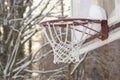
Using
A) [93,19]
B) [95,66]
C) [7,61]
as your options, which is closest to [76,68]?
[95,66]

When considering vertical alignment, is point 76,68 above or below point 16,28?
below

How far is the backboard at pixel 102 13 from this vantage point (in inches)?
71.9

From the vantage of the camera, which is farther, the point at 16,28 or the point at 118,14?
the point at 16,28

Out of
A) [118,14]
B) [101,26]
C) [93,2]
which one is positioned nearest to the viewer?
[118,14]

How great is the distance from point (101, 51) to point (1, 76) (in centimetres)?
140

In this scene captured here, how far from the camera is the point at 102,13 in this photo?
1979mm

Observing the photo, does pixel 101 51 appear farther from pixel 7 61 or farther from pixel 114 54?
pixel 7 61

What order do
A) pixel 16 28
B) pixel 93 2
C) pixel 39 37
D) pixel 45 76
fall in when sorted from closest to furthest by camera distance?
1. pixel 93 2
2. pixel 16 28
3. pixel 45 76
4. pixel 39 37

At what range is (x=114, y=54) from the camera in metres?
4.37

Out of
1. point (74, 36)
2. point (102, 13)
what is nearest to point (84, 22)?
point (102, 13)

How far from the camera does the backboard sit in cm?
183

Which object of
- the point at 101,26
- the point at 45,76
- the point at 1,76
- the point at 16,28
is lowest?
the point at 45,76

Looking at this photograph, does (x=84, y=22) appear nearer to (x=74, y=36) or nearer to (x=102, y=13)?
(x=102, y=13)

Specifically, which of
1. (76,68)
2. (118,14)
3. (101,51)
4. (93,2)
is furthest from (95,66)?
(118,14)
